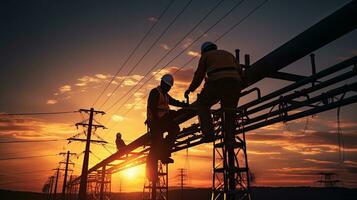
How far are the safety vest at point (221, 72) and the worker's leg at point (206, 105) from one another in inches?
11.2

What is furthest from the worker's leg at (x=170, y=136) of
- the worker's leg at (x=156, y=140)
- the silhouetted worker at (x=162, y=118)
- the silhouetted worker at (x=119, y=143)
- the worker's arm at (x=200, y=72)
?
the silhouetted worker at (x=119, y=143)

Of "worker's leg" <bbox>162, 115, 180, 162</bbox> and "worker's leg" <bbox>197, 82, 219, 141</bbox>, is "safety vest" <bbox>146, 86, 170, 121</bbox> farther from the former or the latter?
"worker's leg" <bbox>197, 82, 219, 141</bbox>

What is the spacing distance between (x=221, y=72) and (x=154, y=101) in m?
2.67

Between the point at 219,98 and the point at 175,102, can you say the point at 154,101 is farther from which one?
the point at 219,98

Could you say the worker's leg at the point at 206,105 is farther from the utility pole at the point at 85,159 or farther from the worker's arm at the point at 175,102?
the utility pole at the point at 85,159

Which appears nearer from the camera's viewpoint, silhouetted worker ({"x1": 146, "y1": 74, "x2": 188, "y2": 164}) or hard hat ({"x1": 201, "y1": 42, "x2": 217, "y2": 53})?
hard hat ({"x1": 201, "y1": 42, "x2": 217, "y2": 53})

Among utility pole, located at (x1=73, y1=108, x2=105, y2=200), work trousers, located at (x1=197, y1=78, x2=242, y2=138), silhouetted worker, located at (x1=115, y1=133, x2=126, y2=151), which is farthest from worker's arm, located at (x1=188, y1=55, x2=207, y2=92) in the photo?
utility pole, located at (x1=73, y1=108, x2=105, y2=200)

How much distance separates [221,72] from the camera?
629 cm

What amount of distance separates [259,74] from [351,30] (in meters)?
2.46

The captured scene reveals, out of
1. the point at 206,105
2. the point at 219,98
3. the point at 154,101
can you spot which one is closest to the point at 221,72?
the point at 219,98

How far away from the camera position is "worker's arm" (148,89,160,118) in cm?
831

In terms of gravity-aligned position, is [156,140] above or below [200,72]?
below

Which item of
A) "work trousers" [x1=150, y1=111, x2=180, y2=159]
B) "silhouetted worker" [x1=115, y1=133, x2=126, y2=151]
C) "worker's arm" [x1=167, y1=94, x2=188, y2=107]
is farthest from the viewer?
"silhouetted worker" [x1=115, y1=133, x2=126, y2=151]

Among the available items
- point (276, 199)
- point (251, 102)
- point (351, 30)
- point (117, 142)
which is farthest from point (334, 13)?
point (276, 199)
